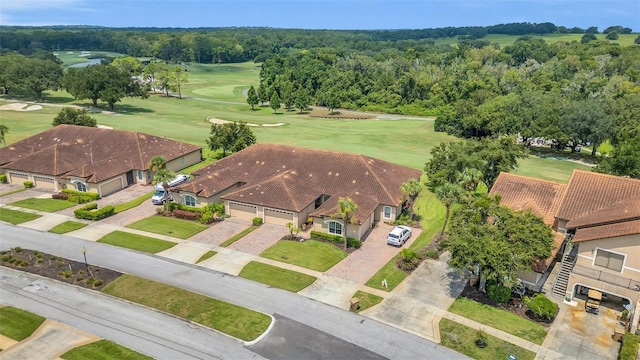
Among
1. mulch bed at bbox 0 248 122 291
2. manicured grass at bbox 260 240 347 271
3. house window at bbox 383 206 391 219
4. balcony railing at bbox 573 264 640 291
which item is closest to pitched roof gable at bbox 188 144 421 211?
house window at bbox 383 206 391 219

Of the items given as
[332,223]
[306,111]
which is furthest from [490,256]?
[306,111]

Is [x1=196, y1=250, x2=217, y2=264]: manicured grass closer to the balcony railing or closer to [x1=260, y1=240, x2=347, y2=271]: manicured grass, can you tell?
[x1=260, y1=240, x2=347, y2=271]: manicured grass

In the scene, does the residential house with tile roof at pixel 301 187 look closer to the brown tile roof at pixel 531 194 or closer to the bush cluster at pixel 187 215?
the bush cluster at pixel 187 215

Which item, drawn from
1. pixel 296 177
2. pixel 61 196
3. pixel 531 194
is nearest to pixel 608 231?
pixel 531 194

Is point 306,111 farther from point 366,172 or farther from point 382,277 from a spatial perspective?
point 382,277

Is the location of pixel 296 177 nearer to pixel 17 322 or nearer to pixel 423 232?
pixel 423 232
